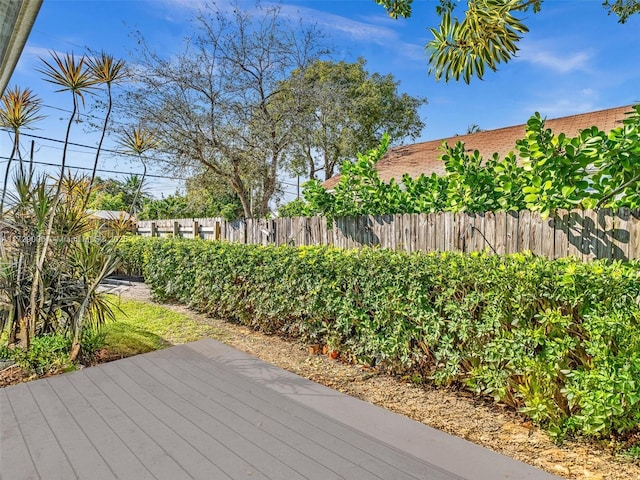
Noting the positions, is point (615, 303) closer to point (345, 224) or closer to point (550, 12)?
point (345, 224)

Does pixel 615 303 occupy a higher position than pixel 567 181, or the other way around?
pixel 567 181

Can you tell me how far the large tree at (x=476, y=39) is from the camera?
360 cm

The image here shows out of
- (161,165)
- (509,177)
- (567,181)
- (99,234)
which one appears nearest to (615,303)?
(567,181)

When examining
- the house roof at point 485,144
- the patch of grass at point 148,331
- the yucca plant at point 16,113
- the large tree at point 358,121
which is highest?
the large tree at point 358,121

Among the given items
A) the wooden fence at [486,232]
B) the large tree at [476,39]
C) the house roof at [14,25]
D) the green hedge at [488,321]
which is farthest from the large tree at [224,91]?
the house roof at [14,25]

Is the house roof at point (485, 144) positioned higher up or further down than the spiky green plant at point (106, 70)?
higher up

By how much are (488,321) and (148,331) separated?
4.41 m

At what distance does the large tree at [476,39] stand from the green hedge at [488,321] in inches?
77.5

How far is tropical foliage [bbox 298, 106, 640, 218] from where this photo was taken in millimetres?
3094

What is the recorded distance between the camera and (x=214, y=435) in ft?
8.37

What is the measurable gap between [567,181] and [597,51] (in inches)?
177

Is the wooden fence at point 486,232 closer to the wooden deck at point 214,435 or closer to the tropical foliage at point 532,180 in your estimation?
the tropical foliage at point 532,180

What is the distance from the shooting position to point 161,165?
10.8 meters

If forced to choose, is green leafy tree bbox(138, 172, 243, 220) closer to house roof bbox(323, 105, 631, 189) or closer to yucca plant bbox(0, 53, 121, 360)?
house roof bbox(323, 105, 631, 189)
